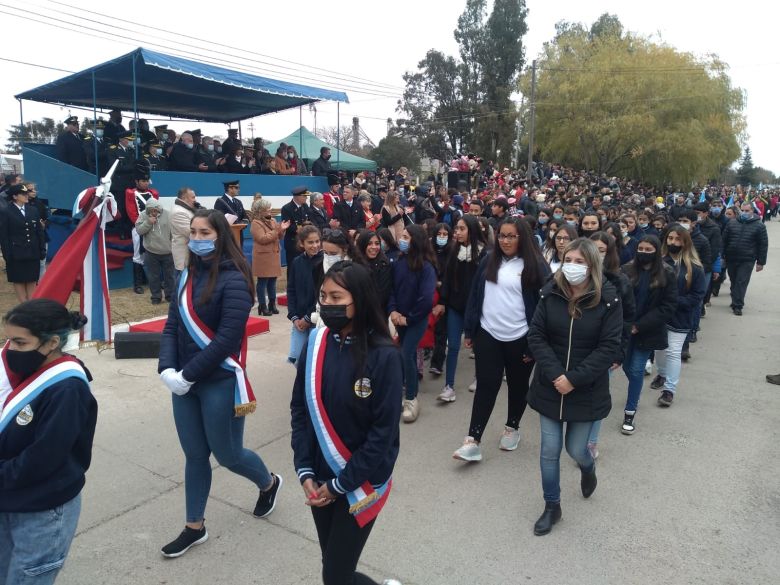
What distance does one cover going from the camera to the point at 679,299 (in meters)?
5.54

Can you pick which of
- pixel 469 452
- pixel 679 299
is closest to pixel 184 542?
pixel 469 452

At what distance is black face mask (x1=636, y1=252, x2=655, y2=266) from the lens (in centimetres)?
501

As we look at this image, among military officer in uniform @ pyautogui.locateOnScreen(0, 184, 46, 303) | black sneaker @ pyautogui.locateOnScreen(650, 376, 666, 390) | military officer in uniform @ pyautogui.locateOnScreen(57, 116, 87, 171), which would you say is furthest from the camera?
military officer in uniform @ pyautogui.locateOnScreen(57, 116, 87, 171)

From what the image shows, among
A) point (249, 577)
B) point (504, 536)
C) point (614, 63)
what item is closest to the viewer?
point (249, 577)

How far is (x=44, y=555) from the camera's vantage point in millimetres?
2223

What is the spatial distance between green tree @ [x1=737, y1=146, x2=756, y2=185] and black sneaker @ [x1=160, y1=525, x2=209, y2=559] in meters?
102

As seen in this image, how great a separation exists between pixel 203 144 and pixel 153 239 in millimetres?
5504

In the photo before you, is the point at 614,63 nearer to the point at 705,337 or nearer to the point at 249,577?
the point at 705,337

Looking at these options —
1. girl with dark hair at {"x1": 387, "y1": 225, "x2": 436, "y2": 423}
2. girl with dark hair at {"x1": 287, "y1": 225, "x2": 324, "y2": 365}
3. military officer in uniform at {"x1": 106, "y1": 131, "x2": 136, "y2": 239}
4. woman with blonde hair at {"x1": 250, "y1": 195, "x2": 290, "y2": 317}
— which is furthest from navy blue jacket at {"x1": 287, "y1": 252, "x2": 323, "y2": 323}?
military officer in uniform at {"x1": 106, "y1": 131, "x2": 136, "y2": 239}

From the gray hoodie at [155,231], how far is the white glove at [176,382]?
6502 millimetres

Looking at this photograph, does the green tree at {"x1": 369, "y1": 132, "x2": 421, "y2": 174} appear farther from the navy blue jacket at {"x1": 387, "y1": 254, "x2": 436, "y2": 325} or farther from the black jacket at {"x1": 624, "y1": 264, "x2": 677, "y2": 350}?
the black jacket at {"x1": 624, "y1": 264, "x2": 677, "y2": 350}

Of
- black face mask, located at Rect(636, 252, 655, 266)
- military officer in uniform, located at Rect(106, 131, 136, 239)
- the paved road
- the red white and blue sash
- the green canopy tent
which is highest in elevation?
the green canopy tent

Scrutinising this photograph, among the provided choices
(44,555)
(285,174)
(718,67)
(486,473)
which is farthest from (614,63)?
(44,555)

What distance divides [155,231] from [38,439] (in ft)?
23.9
